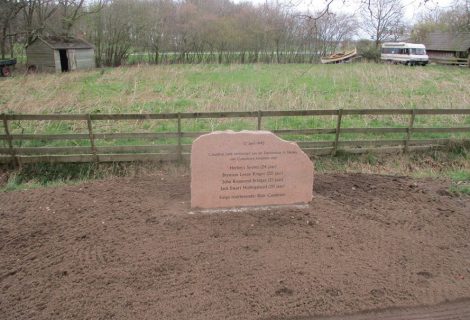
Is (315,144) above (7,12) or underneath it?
underneath

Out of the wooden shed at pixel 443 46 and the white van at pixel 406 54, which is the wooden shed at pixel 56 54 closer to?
the white van at pixel 406 54

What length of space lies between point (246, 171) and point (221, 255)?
→ 1472 millimetres

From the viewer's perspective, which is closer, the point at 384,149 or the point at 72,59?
the point at 384,149

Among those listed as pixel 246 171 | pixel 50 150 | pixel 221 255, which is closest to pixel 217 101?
pixel 50 150

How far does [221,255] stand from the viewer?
4.43 meters

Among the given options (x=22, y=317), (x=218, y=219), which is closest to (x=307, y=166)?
(x=218, y=219)

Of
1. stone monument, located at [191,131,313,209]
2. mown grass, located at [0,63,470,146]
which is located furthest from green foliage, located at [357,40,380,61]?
stone monument, located at [191,131,313,209]

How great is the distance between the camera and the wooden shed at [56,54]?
26.3 meters

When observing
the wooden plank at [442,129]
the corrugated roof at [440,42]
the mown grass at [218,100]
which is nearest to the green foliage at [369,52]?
the corrugated roof at [440,42]

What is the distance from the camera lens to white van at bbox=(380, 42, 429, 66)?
125ft

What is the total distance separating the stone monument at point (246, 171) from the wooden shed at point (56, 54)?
24772 mm

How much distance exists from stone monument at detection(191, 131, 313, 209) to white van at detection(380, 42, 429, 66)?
1483 inches

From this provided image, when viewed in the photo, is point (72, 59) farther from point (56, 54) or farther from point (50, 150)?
point (50, 150)

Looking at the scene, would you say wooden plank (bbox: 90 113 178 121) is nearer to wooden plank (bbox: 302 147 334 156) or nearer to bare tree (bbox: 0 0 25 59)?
wooden plank (bbox: 302 147 334 156)
